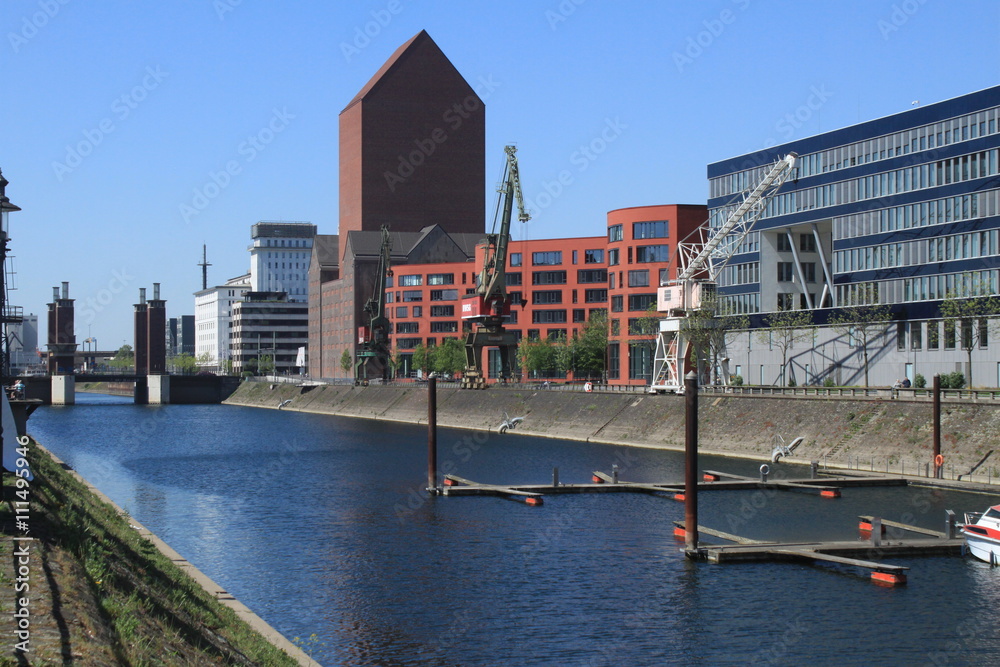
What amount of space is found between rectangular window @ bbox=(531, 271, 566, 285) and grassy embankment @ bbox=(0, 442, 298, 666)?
140079mm

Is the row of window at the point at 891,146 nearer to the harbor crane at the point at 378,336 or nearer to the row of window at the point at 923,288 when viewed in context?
the row of window at the point at 923,288

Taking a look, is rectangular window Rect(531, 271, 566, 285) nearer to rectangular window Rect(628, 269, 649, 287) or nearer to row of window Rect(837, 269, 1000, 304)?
rectangular window Rect(628, 269, 649, 287)

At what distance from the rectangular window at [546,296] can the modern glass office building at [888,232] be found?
5474cm

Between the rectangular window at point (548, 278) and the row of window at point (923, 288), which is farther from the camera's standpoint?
the rectangular window at point (548, 278)

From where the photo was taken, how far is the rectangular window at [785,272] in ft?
377

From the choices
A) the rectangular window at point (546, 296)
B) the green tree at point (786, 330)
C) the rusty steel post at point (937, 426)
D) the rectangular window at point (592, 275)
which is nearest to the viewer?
the rusty steel post at point (937, 426)

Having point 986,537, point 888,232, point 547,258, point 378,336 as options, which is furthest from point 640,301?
point 986,537

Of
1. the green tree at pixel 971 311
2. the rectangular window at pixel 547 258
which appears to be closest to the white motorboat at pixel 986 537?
the green tree at pixel 971 311

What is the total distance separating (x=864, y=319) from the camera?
99438 millimetres

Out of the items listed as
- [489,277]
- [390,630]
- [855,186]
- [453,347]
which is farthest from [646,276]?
[390,630]

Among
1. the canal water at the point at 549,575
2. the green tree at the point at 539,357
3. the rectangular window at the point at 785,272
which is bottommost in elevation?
the canal water at the point at 549,575

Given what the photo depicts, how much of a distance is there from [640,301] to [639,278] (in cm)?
293

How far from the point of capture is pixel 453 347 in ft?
613

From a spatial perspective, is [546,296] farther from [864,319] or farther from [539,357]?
[864,319]
